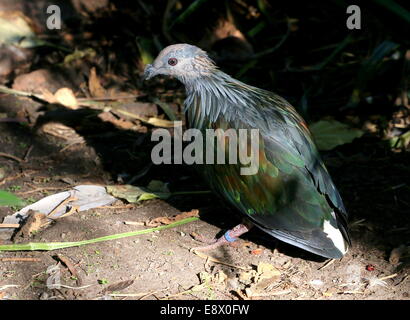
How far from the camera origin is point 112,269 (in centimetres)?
433

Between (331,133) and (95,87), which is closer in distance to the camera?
(331,133)

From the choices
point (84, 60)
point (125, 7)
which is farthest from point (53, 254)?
point (125, 7)

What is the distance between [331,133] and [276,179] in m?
1.80

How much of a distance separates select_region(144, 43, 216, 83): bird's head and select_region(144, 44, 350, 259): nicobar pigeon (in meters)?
0.20

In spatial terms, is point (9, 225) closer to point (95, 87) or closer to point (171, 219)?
point (171, 219)

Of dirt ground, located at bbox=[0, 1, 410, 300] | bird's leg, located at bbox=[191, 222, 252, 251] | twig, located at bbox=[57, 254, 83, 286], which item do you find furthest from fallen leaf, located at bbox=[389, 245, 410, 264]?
twig, located at bbox=[57, 254, 83, 286]

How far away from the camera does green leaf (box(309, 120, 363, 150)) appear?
19.7 ft

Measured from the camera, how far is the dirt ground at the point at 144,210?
4.24m

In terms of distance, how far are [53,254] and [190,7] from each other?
3.62 meters

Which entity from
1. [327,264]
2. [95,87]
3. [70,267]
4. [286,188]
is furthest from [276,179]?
[95,87]

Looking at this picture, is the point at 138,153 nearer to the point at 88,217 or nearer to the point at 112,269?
the point at 88,217

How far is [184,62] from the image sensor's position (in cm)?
521

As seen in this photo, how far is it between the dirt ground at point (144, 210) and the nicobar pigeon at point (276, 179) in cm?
24

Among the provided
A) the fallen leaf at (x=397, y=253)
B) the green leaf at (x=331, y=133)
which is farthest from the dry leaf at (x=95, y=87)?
the fallen leaf at (x=397, y=253)
